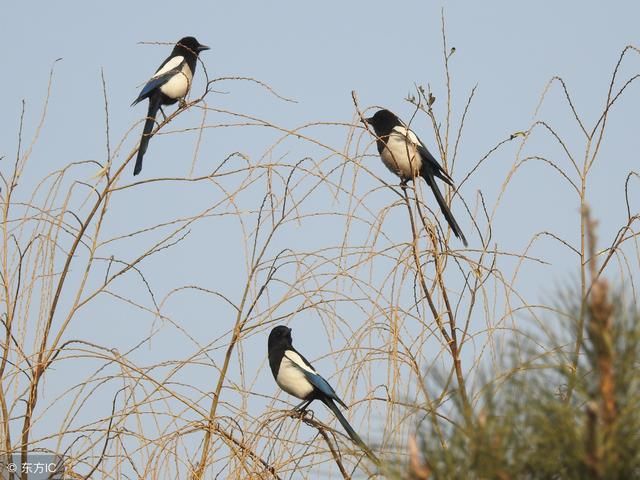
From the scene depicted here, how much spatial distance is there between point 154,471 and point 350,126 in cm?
96

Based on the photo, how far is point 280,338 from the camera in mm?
5004

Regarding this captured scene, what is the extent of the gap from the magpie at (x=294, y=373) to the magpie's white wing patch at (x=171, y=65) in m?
1.82

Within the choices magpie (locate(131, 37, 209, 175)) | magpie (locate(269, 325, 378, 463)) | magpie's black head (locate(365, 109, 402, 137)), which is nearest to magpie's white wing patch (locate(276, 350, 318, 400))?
magpie (locate(269, 325, 378, 463))

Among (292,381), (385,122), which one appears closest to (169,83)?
(385,122)

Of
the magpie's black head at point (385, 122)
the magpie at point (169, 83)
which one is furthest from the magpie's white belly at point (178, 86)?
the magpie's black head at point (385, 122)

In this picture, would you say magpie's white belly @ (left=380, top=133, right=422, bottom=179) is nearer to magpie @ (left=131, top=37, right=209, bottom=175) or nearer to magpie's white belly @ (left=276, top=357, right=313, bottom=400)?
magpie's white belly @ (left=276, top=357, right=313, bottom=400)

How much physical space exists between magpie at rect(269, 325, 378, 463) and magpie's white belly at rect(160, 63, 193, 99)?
65.1 inches

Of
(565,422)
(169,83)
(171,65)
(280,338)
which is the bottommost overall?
(565,422)

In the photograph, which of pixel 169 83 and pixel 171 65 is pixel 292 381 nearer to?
pixel 169 83

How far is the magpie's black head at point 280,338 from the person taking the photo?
498 cm

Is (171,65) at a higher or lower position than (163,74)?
higher

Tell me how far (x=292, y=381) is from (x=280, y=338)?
1.06 feet

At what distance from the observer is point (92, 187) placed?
2.61 metres

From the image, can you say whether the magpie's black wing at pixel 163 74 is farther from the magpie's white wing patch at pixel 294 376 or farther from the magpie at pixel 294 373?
the magpie's white wing patch at pixel 294 376
